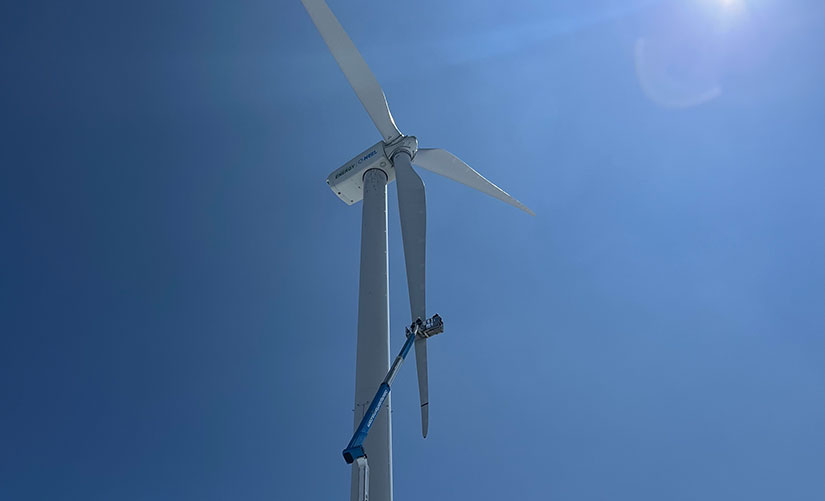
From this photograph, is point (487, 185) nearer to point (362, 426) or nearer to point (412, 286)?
point (412, 286)

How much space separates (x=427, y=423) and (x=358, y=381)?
2078 mm

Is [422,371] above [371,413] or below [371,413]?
above

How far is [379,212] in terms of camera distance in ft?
53.6

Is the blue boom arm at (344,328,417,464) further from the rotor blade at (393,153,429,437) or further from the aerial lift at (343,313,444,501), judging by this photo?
the rotor blade at (393,153,429,437)

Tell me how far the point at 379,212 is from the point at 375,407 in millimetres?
7608

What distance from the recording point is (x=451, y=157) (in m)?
20.5

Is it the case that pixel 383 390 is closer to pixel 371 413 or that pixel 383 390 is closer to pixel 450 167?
pixel 371 413

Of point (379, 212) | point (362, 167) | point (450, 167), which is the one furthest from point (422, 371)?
point (450, 167)

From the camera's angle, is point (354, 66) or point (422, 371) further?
point (354, 66)

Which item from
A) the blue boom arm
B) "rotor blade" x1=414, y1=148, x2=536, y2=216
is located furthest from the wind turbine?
the blue boom arm

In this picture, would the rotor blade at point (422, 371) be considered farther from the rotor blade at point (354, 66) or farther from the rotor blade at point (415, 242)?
the rotor blade at point (354, 66)

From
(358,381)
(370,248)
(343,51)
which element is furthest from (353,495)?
(343,51)

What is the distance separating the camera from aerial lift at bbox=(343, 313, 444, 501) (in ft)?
26.8

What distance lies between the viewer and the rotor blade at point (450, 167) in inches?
788
